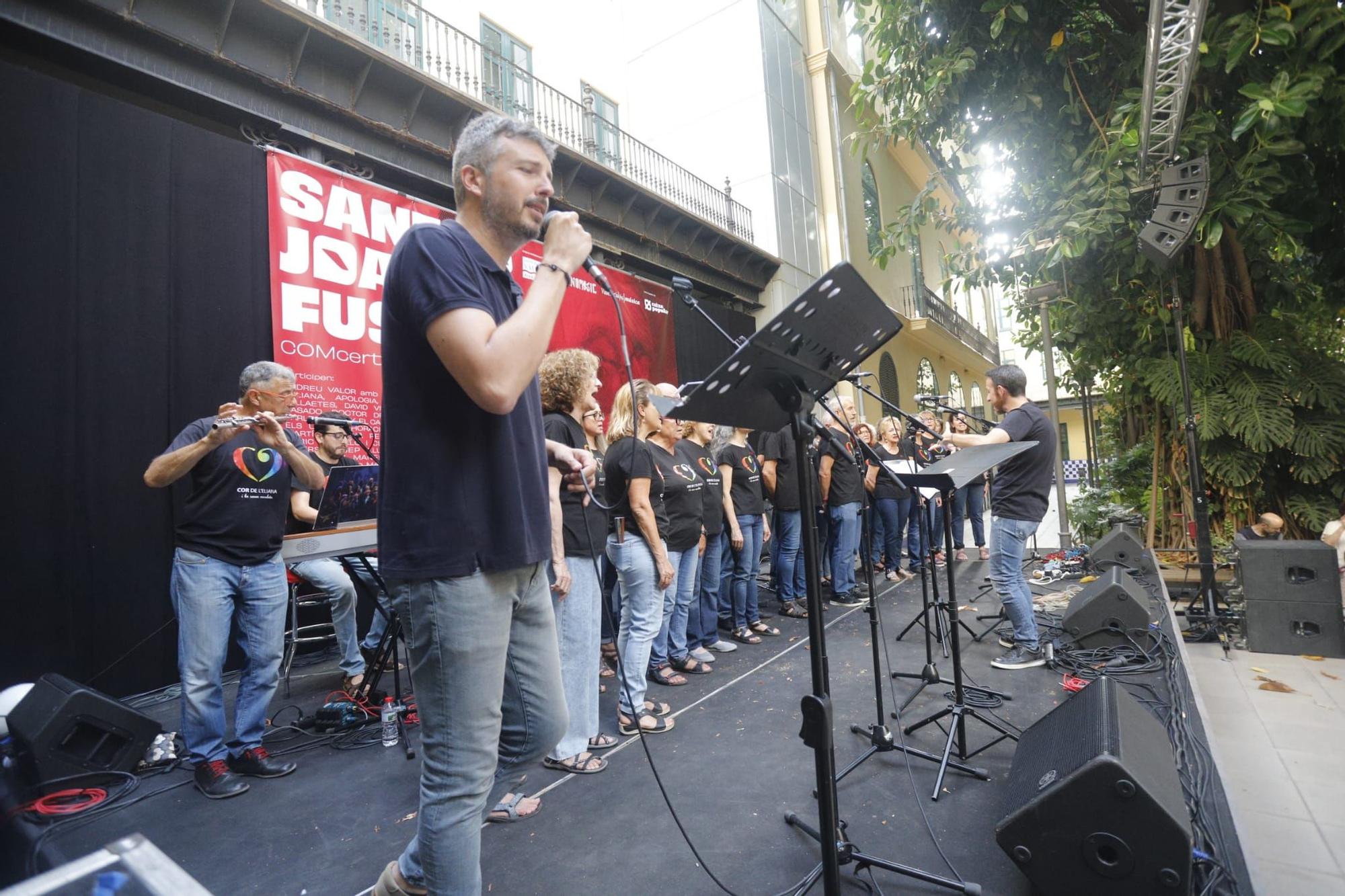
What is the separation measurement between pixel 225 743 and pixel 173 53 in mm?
4883

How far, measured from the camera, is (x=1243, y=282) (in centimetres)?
613

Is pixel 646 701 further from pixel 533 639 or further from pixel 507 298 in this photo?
pixel 507 298

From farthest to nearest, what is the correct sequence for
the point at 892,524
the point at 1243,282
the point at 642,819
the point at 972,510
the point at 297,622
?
the point at 972,510
the point at 892,524
the point at 1243,282
the point at 297,622
the point at 642,819

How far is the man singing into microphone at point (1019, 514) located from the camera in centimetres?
424

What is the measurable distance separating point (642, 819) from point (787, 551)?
3.74m

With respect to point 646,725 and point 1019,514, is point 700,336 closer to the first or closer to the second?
point 1019,514

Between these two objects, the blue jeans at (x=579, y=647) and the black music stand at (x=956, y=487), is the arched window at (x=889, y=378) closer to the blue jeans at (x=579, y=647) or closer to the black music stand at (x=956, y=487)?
the black music stand at (x=956, y=487)

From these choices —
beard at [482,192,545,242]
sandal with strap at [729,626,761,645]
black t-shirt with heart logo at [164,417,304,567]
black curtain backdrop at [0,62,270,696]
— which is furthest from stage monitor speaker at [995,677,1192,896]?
black curtain backdrop at [0,62,270,696]

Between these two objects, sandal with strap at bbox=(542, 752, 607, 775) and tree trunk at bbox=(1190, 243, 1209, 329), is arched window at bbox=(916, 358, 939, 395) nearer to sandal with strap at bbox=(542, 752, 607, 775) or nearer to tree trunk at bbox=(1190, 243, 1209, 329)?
tree trunk at bbox=(1190, 243, 1209, 329)

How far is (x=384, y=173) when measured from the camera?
6.36m

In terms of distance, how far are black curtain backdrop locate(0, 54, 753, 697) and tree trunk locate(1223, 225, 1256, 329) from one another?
8.45m

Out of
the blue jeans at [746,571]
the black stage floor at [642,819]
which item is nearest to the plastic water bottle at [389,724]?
the black stage floor at [642,819]

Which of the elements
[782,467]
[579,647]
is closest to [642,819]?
[579,647]

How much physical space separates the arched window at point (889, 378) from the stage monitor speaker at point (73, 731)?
A: 13.6 metres
